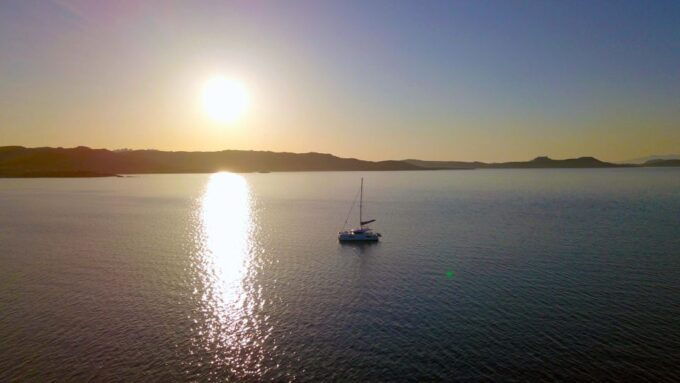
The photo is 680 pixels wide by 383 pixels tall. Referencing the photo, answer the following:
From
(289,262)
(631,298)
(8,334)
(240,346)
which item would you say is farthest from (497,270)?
(8,334)

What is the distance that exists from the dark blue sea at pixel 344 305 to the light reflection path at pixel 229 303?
23 cm

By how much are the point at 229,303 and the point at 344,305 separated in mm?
14325

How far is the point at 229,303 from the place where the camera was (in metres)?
49.8

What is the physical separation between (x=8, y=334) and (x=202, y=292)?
20.3m

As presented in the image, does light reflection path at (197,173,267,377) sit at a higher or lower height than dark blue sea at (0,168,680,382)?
lower

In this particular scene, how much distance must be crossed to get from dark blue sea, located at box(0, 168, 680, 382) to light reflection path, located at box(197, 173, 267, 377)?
232mm

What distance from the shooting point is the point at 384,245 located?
277ft

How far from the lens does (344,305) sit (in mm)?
48156

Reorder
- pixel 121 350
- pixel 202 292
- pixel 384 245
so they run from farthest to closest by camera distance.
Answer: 1. pixel 384 245
2. pixel 202 292
3. pixel 121 350

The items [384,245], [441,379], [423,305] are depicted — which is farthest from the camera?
[384,245]

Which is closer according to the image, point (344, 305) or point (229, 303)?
point (344, 305)

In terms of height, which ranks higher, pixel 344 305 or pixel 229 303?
pixel 344 305

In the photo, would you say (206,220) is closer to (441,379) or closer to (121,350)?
(121,350)

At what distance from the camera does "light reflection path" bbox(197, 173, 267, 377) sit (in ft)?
118
